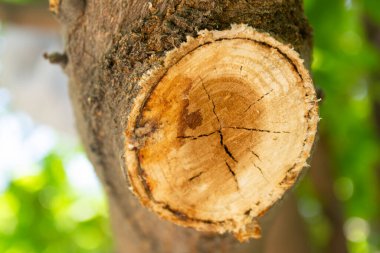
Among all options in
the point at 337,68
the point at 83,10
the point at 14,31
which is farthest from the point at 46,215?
the point at 83,10

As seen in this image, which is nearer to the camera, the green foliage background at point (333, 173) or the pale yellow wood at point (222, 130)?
the pale yellow wood at point (222, 130)

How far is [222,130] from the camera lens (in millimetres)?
866

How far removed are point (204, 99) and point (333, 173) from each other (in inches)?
75.5

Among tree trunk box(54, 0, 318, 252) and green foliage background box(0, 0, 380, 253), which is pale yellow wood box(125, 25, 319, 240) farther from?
green foliage background box(0, 0, 380, 253)

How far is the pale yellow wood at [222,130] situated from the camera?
81cm

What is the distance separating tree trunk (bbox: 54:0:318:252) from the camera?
813 millimetres

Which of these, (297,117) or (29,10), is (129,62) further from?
(29,10)

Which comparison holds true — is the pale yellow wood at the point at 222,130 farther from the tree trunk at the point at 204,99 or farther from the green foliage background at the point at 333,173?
the green foliage background at the point at 333,173

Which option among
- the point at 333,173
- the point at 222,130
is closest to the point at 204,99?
the point at 222,130

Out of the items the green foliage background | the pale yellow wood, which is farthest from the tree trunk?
the green foliage background

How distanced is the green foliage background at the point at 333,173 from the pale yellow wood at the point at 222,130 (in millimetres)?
1234

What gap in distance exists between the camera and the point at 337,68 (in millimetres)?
2213

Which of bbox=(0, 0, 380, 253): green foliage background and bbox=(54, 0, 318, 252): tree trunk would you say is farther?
bbox=(0, 0, 380, 253): green foliage background

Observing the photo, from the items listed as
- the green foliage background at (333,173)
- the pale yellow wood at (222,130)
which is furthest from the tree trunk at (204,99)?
the green foliage background at (333,173)
